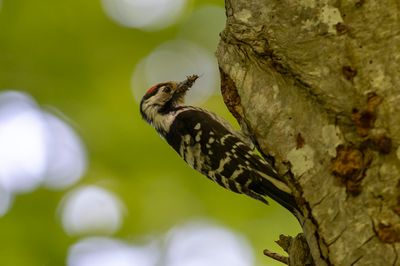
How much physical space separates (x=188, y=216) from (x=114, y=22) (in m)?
1.58

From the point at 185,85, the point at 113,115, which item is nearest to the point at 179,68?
the point at 185,85

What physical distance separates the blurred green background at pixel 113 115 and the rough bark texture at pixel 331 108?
222 centimetres

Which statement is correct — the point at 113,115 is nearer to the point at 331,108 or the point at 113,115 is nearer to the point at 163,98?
the point at 163,98

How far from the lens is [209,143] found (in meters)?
4.29

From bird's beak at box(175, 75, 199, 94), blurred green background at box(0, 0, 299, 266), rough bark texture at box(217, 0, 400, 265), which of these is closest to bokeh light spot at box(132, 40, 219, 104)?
blurred green background at box(0, 0, 299, 266)

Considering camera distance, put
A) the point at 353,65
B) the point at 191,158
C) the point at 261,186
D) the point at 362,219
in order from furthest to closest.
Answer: the point at 191,158
the point at 261,186
the point at 353,65
the point at 362,219

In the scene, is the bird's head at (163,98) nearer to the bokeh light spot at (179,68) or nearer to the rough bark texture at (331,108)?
the bokeh light spot at (179,68)

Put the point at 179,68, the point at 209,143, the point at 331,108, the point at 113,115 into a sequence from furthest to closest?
1. the point at 179,68
2. the point at 113,115
3. the point at 209,143
4. the point at 331,108

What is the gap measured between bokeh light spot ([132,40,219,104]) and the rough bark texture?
239 centimetres

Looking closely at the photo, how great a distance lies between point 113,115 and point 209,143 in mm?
1096

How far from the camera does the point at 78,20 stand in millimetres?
5156

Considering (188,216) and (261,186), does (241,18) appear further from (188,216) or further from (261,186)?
(188,216)

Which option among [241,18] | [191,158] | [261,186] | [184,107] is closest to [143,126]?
[184,107]

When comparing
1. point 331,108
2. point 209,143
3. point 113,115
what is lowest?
point 331,108
